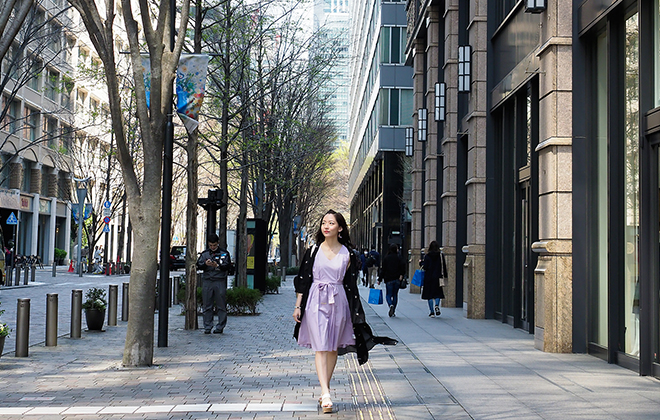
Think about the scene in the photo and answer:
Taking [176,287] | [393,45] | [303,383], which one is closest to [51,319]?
[303,383]

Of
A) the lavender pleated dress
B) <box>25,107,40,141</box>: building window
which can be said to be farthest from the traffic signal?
<box>25,107,40,141</box>: building window

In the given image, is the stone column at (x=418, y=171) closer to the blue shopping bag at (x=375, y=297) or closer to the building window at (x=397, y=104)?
the blue shopping bag at (x=375, y=297)

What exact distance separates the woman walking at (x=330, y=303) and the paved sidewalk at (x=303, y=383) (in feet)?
1.73

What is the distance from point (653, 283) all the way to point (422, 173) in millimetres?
22082

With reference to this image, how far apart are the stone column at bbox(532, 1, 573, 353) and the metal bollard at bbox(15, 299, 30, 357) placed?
7211mm

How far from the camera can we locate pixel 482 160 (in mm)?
18219

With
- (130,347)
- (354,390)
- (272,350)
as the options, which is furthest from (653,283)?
(130,347)

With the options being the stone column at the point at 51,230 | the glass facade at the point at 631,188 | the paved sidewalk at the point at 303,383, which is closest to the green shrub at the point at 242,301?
the paved sidewalk at the point at 303,383

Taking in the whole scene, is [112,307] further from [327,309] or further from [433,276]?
Result: [327,309]

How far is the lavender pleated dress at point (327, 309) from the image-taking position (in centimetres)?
727

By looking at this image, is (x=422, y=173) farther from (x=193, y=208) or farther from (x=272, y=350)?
(x=272, y=350)

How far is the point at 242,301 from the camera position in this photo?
18.8 meters

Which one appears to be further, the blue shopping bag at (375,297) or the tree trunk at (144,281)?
the blue shopping bag at (375,297)

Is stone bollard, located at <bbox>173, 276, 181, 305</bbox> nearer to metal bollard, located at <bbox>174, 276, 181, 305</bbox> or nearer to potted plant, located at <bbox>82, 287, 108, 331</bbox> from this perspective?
metal bollard, located at <bbox>174, 276, 181, 305</bbox>
